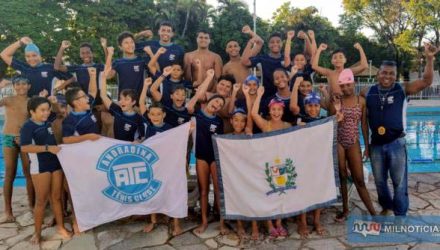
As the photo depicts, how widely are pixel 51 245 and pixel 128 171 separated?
1185 mm

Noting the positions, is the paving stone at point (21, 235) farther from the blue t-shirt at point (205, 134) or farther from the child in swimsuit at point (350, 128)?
the child in swimsuit at point (350, 128)

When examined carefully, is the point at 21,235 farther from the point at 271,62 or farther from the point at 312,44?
the point at 312,44

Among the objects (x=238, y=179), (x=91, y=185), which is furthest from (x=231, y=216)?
(x=91, y=185)

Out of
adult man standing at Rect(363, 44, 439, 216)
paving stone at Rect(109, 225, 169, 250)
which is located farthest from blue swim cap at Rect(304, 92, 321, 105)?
paving stone at Rect(109, 225, 169, 250)

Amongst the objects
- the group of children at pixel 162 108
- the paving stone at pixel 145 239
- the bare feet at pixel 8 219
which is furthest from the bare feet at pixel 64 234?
the bare feet at pixel 8 219

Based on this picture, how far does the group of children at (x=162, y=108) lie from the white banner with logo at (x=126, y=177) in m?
0.15

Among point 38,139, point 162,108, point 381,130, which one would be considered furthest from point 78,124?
point 381,130

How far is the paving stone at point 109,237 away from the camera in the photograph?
404 centimetres

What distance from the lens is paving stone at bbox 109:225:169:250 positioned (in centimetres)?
399

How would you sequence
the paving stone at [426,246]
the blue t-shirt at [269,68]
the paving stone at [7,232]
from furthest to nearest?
the blue t-shirt at [269,68]
the paving stone at [7,232]
the paving stone at [426,246]

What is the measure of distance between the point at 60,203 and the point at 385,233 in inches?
151

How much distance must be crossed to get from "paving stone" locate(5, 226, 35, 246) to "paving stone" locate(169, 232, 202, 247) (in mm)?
1790

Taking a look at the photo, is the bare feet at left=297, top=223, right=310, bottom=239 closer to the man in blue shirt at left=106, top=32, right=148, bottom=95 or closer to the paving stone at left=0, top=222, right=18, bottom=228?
the man in blue shirt at left=106, top=32, right=148, bottom=95

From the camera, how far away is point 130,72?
5219 mm
